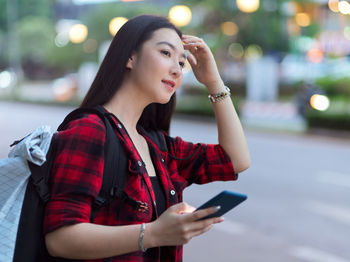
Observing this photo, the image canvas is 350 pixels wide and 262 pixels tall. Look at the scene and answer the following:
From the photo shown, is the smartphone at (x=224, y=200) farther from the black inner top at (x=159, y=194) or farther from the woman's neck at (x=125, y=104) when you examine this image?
the woman's neck at (x=125, y=104)

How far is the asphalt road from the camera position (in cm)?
510

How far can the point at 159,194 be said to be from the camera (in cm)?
176

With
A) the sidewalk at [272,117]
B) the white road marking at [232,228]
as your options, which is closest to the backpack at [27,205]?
the white road marking at [232,228]

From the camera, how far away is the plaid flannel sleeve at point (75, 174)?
1.45m

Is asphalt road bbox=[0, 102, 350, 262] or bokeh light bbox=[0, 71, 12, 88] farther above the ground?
bokeh light bbox=[0, 71, 12, 88]

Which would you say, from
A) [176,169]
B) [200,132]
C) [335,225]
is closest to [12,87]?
[200,132]

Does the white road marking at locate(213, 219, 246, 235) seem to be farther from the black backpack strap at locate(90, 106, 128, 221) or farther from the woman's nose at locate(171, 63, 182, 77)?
the black backpack strap at locate(90, 106, 128, 221)

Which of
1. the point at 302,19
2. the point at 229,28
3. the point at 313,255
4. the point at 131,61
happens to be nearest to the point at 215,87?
the point at 131,61

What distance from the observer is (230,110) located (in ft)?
6.66

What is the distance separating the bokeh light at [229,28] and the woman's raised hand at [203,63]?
2039 cm

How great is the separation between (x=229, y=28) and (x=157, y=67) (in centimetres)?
2134

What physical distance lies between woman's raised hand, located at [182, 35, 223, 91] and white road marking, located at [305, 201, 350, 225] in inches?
183

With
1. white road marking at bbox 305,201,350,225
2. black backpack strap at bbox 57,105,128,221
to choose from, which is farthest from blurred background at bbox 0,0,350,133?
black backpack strap at bbox 57,105,128,221

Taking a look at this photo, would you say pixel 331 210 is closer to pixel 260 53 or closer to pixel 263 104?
pixel 263 104
